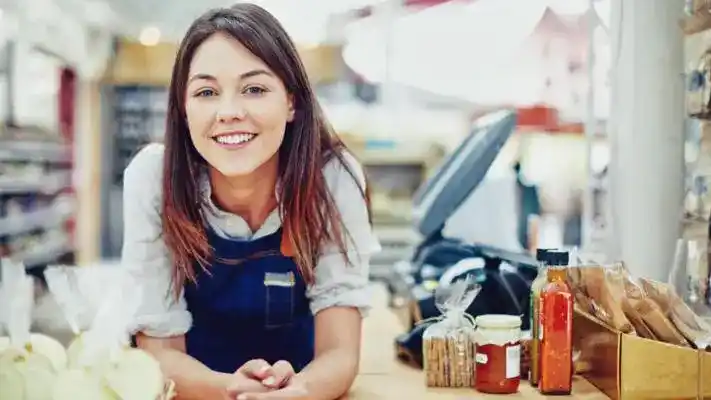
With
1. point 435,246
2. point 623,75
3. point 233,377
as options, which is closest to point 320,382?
point 233,377

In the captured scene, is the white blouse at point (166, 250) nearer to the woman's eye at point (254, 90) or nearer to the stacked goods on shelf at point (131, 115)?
the woman's eye at point (254, 90)

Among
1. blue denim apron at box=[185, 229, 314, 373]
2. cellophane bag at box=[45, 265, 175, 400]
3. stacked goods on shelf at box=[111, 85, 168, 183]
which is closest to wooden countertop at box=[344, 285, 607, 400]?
blue denim apron at box=[185, 229, 314, 373]

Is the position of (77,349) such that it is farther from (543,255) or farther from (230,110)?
(543,255)

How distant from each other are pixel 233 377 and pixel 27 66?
3988mm

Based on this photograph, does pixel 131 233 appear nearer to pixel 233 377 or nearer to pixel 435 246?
pixel 233 377

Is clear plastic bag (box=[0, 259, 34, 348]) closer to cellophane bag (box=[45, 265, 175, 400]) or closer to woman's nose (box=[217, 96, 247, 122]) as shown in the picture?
cellophane bag (box=[45, 265, 175, 400])

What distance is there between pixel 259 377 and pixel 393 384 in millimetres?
299

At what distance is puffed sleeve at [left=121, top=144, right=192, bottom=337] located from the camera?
4.54 ft

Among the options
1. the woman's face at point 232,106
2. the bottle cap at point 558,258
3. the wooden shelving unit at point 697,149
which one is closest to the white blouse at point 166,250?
the woman's face at point 232,106

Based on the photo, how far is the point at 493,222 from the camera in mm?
2178

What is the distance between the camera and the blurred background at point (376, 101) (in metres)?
2.09

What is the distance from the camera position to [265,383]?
4.26 feet

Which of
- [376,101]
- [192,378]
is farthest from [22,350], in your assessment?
[376,101]

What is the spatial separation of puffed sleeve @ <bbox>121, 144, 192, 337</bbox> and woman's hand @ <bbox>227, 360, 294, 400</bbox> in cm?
15
